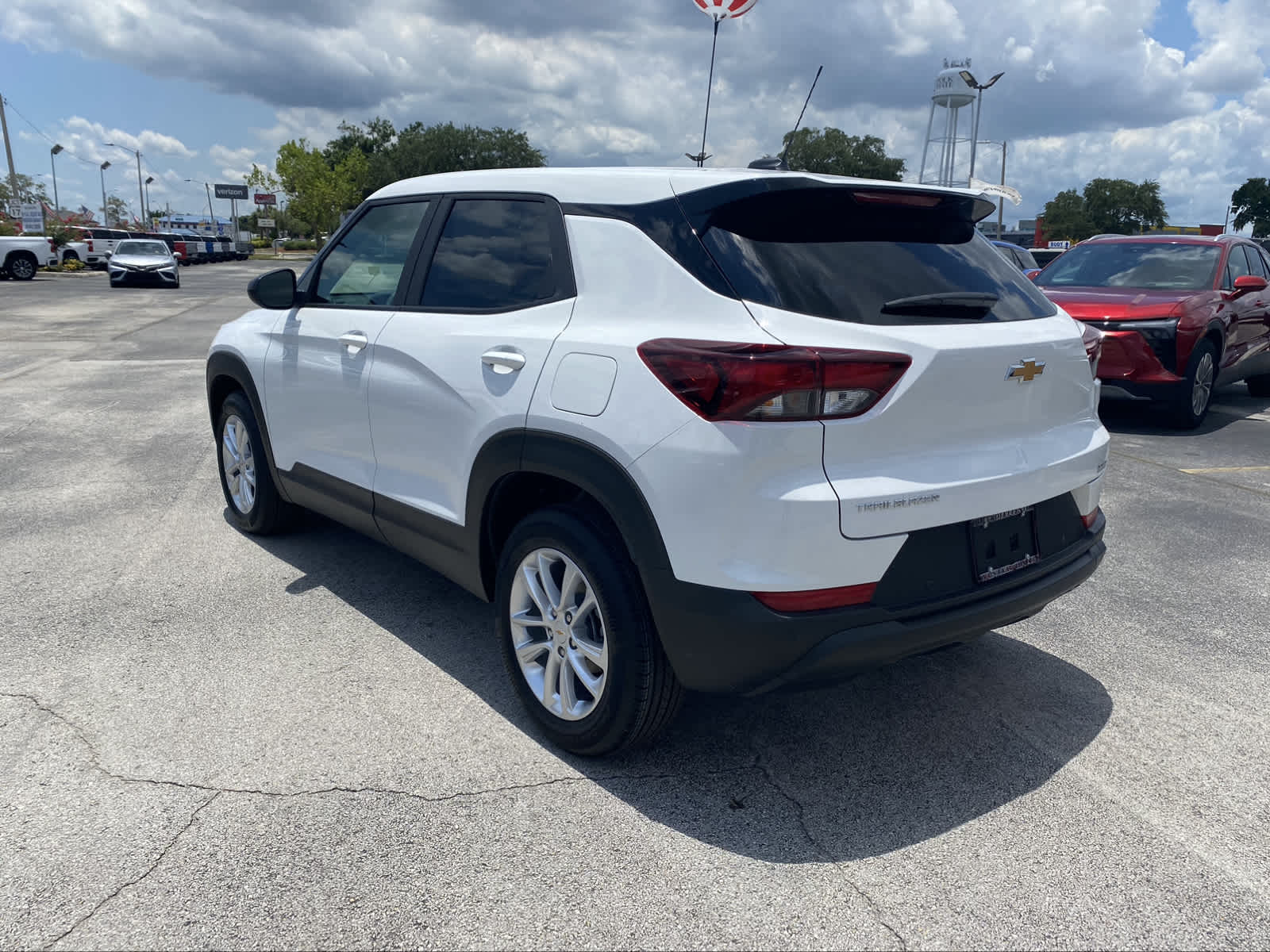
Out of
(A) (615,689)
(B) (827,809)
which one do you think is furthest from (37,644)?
(B) (827,809)

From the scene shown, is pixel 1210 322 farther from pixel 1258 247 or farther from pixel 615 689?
pixel 615 689

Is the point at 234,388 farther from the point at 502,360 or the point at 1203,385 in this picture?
the point at 1203,385

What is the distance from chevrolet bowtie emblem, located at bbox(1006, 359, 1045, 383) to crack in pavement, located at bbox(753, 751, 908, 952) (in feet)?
4.54

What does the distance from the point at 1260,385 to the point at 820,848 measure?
36.9 feet

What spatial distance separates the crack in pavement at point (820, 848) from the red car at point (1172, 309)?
6786 millimetres

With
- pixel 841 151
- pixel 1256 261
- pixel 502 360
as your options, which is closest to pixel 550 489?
pixel 502 360

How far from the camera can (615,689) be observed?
9.55 feet

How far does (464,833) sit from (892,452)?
61.2 inches

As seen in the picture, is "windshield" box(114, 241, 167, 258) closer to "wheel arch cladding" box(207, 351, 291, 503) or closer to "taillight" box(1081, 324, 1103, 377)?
"wheel arch cladding" box(207, 351, 291, 503)

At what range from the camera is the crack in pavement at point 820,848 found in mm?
2416

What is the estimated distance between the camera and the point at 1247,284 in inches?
363

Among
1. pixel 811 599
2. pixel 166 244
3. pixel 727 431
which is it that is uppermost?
pixel 166 244

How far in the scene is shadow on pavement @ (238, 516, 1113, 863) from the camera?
2.85 m

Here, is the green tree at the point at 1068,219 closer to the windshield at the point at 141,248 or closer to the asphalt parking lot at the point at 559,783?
the windshield at the point at 141,248
